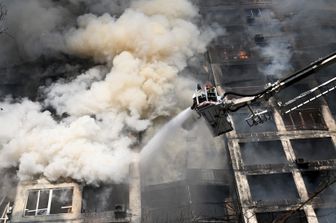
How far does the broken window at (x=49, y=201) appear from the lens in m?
23.6

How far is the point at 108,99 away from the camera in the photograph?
28.8 meters

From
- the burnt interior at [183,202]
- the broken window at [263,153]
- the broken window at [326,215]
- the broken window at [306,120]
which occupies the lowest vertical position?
the broken window at [326,215]

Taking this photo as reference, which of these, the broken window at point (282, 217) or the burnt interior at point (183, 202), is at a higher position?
the burnt interior at point (183, 202)

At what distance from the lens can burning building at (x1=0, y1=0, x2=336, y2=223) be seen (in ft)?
79.2

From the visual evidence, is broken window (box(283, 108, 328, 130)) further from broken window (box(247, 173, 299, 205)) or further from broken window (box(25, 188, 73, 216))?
broken window (box(25, 188, 73, 216))

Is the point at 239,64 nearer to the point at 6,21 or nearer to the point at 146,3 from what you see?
the point at 146,3

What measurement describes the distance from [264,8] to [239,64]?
31.0 feet

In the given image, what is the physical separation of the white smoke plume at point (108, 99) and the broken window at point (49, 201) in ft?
3.38

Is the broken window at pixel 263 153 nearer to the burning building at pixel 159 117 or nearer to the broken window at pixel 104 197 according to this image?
the burning building at pixel 159 117

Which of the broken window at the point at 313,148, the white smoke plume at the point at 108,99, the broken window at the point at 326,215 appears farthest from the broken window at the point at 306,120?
the white smoke plume at the point at 108,99

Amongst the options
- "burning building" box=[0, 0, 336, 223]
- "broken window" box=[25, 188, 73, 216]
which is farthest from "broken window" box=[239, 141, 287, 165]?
"broken window" box=[25, 188, 73, 216]

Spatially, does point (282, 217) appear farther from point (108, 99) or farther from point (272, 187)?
point (108, 99)

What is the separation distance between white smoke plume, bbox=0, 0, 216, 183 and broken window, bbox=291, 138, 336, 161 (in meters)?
9.12

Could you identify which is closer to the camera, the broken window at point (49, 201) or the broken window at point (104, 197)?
the broken window at point (49, 201)
